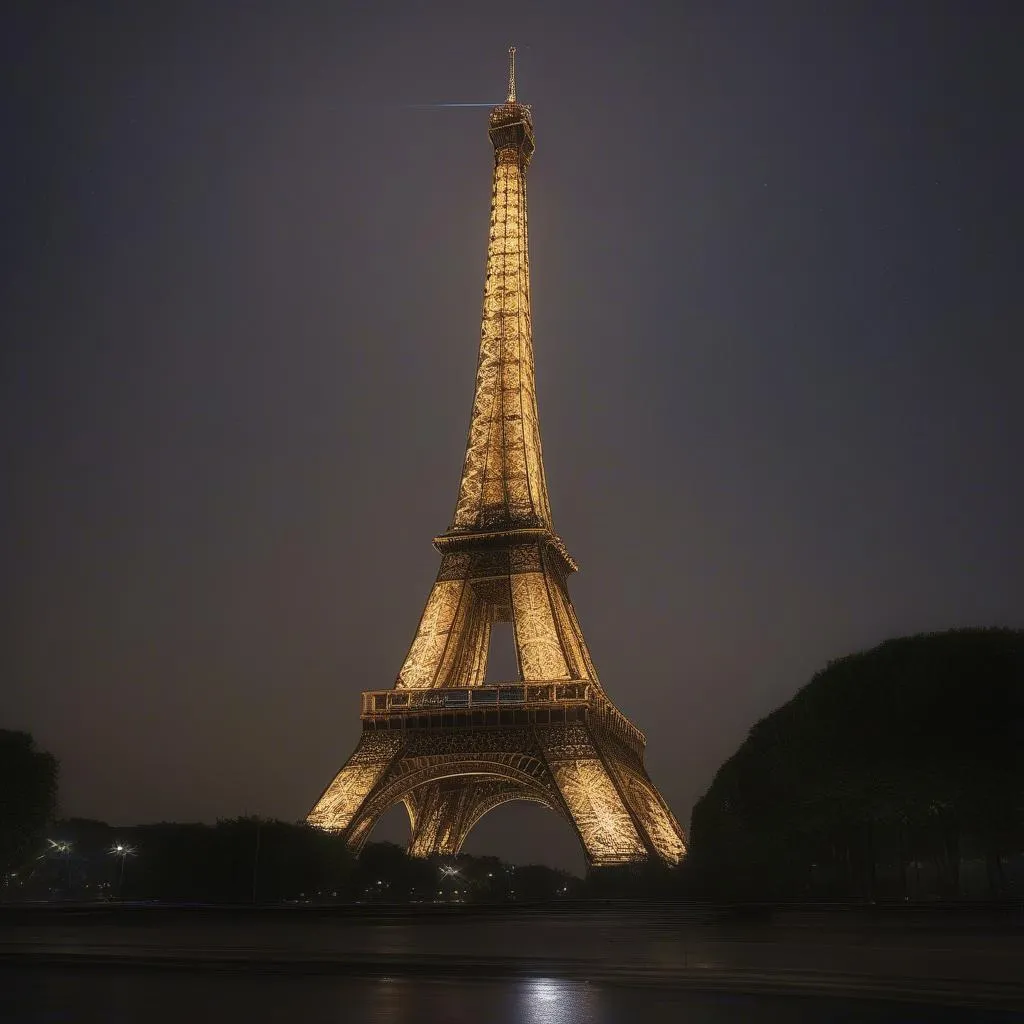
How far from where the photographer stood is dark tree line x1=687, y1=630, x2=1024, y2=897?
3697cm

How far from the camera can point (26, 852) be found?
147 ft

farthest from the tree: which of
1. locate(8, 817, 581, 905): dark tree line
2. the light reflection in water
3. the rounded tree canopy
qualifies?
the light reflection in water

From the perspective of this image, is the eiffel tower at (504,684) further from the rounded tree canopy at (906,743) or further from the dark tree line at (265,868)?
the rounded tree canopy at (906,743)

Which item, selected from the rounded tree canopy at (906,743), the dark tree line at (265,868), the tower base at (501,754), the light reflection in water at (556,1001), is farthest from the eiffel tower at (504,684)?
the light reflection in water at (556,1001)

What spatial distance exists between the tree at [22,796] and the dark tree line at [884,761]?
25.8 metres

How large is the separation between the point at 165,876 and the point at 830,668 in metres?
28.8

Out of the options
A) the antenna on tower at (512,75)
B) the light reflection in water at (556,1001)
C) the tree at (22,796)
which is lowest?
the light reflection in water at (556,1001)

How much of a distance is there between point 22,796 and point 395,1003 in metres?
38.7

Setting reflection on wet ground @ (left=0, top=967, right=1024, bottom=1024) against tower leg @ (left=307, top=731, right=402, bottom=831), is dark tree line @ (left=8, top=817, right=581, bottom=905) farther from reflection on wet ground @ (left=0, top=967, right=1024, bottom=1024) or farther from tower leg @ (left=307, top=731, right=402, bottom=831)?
reflection on wet ground @ (left=0, top=967, right=1024, bottom=1024)

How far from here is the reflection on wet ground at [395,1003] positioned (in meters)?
8.52

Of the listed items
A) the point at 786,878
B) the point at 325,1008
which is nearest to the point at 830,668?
the point at 786,878

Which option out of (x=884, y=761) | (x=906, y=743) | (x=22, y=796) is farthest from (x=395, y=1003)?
(x=22, y=796)

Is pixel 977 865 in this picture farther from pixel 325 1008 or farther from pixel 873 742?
pixel 325 1008

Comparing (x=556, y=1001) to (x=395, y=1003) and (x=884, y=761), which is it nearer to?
(x=395, y=1003)
